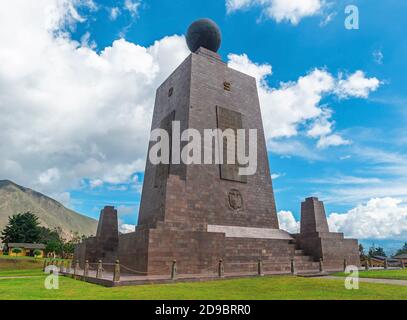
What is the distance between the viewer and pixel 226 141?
19.0 m

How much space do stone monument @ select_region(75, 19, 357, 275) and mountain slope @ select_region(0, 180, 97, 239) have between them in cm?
12466

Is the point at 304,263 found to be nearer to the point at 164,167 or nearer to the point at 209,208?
the point at 209,208

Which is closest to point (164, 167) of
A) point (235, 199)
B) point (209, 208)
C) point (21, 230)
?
point (209, 208)

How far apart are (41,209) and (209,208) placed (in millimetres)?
156943

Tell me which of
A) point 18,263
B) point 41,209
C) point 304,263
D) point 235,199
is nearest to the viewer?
point 304,263

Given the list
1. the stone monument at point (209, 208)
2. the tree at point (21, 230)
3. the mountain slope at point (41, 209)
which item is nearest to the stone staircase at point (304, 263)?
the stone monument at point (209, 208)

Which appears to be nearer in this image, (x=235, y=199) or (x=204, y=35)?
(x=235, y=199)

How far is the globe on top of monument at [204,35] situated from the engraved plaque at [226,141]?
4.93 metres

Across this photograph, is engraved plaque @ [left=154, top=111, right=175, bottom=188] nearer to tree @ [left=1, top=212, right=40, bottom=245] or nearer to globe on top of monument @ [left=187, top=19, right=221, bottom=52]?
globe on top of monument @ [left=187, top=19, right=221, bottom=52]

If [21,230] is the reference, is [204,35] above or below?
above

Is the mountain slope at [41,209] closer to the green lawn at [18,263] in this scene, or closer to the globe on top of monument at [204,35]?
the green lawn at [18,263]

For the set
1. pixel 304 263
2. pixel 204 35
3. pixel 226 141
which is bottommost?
pixel 304 263
